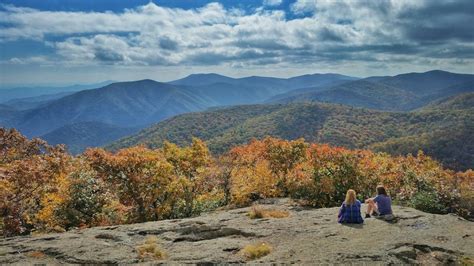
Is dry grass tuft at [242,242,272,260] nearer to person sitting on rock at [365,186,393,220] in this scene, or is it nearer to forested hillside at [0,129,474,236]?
person sitting on rock at [365,186,393,220]

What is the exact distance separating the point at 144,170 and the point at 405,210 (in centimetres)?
1800

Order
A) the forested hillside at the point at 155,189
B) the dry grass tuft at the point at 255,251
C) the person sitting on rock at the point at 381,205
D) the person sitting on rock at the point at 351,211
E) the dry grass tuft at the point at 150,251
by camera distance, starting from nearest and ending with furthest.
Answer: the dry grass tuft at the point at 255,251
the dry grass tuft at the point at 150,251
the person sitting on rock at the point at 351,211
the person sitting on rock at the point at 381,205
the forested hillside at the point at 155,189

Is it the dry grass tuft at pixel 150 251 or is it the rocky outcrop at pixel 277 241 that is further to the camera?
the dry grass tuft at pixel 150 251

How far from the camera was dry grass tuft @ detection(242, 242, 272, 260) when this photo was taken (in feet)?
47.5

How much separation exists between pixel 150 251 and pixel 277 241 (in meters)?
5.09

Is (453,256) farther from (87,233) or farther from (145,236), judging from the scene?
(87,233)

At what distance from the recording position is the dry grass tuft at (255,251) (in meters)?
14.5

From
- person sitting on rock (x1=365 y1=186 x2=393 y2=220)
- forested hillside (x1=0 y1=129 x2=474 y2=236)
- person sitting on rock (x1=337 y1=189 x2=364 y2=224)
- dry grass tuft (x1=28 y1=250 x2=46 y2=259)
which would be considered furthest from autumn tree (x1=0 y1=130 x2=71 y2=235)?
person sitting on rock (x1=365 y1=186 x2=393 y2=220)

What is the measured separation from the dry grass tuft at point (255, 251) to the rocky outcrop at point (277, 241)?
0.21 m

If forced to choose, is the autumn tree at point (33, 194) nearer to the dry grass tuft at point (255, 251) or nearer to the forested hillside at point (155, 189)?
the forested hillside at point (155, 189)

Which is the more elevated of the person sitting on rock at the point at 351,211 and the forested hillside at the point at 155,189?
the person sitting on rock at the point at 351,211

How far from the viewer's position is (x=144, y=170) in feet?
96.1

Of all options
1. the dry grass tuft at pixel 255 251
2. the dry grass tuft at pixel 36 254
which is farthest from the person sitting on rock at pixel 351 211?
the dry grass tuft at pixel 36 254

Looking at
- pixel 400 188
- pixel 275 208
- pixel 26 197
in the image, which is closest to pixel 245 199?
pixel 275 208
